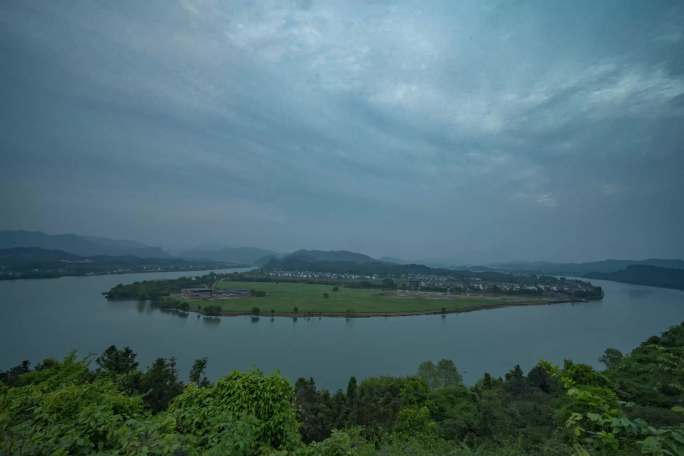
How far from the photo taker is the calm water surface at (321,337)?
14.3m

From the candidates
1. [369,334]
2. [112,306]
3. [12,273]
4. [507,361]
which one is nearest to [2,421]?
[507,361]

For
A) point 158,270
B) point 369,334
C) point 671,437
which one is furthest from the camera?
point 158,270

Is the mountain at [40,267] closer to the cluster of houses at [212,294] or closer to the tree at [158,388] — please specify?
the cluster of houses at [212,294]

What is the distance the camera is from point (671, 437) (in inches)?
53.6

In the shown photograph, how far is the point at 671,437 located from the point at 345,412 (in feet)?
25.5

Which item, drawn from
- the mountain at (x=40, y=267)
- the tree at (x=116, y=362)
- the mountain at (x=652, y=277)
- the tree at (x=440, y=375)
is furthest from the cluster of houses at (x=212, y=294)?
the mountain at (x=652, y=277)

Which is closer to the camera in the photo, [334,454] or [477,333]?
[334,454]

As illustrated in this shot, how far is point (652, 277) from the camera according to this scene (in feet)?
180

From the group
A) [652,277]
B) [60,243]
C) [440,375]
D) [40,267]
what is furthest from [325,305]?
[60,243]

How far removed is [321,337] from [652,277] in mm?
65661

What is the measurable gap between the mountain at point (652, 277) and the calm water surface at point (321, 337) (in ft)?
107

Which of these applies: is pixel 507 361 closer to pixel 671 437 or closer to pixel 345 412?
pixel 345 412

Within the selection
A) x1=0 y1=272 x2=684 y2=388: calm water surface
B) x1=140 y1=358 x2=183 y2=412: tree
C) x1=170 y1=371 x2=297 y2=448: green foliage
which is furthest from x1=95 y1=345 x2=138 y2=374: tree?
x1=170 y1=371 x2=297 y2=448: green foliage

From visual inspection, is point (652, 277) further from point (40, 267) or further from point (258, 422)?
point (40, 267)
